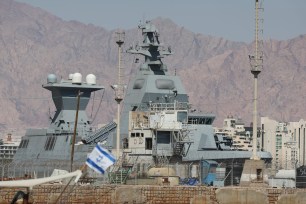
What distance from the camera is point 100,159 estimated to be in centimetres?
3300

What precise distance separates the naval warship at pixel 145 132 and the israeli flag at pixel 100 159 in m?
40.9

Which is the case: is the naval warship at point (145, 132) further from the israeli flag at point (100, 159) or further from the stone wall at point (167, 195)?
the israeli flag at point (100, 159)

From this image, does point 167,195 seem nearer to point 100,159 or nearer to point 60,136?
point 100,159

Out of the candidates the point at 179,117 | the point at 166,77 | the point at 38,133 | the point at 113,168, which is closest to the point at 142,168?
the point at 113,168

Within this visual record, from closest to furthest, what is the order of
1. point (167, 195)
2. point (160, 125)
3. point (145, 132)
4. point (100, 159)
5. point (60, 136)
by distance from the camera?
point (100, 159) → point (167, 195) → point (160, 125) → point (145, 132) → point (60, 136)

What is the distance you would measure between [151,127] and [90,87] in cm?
2980

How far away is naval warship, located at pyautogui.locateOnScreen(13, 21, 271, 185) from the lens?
271ft

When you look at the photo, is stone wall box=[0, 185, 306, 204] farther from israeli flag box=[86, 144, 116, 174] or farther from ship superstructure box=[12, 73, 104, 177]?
ship superstructure box=[12, 73, 104, 177]

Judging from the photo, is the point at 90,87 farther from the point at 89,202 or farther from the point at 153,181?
the point at 89,202

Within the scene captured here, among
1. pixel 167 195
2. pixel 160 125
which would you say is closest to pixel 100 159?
pixel 167 195

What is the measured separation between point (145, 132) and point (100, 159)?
165 ft

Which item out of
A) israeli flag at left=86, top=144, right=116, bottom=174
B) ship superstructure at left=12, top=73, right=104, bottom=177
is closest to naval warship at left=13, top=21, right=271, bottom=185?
ship superstructure at left=12, top=73, right=104, bottom=177

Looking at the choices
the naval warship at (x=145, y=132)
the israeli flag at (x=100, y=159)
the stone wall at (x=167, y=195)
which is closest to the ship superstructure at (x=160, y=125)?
the naval warship at (x=145, y=132)

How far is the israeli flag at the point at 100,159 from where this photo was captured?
3275 cm
